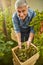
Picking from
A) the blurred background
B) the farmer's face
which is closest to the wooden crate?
the blurred background

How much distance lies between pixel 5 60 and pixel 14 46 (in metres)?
0.12

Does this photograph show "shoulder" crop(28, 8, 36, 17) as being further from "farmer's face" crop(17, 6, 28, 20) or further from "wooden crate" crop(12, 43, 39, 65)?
"wooden crate" crop(12, 43, 39, 65)

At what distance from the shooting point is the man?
3.99ft

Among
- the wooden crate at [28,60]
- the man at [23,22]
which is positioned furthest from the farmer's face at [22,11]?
the wooden crate at [28,60]

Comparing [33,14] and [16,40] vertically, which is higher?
[33,14]

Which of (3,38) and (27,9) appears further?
(3,38)

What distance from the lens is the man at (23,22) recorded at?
1216mm

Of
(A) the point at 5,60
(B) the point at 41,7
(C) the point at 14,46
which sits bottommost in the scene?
(A) the point at 5,60

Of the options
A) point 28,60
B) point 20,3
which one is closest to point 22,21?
point 20,3

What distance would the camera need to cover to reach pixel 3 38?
4.46 feet

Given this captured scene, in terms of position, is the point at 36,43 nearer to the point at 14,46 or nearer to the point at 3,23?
the point at 14,46

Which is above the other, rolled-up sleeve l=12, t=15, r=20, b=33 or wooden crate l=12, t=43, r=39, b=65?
rolled-up sleeve l=12, t=15, r=20, b=33

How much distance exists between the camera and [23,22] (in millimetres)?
1271

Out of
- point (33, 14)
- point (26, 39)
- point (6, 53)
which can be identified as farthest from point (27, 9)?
point (6, 53)
